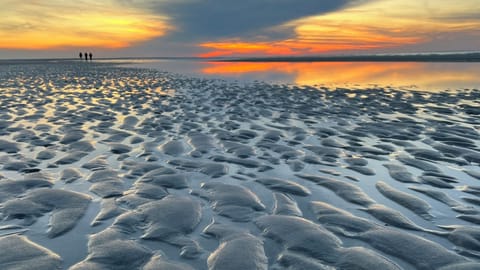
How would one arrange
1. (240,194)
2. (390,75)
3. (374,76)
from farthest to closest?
1. (390,75)
2. (374,76)
3. (240,194)

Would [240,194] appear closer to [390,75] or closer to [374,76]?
[374,76]

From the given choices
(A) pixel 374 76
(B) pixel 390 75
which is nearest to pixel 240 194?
(A) pixel 374 76

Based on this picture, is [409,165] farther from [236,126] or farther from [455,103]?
[455,103]

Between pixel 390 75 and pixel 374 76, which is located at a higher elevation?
pixel 390 75

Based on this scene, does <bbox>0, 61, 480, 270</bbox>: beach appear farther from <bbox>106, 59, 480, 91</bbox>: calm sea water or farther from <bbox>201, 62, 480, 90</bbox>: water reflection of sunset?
<bbox>201, 62, 480, 90</bbox>: water reflection of sunset

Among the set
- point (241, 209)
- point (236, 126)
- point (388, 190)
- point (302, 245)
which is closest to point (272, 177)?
point (241, 209)

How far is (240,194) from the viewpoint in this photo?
472 centimetres

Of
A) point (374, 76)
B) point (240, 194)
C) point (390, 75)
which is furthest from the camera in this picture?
point (390, 75)

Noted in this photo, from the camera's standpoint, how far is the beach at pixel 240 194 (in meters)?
3.17

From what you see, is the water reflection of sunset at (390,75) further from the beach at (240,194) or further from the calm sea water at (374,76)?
the beach at (240,194)

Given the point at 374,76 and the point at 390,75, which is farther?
the point at 390,75

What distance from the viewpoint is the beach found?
317 centimetres

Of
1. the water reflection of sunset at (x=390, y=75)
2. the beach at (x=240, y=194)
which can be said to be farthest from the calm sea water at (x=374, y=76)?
the beach at (x=240, y=194)

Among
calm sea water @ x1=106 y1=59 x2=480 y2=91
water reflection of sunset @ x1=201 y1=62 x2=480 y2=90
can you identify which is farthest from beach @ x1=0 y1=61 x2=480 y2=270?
water reflection of sunset @ x1=201 y1=62 x2=480 y2=90
